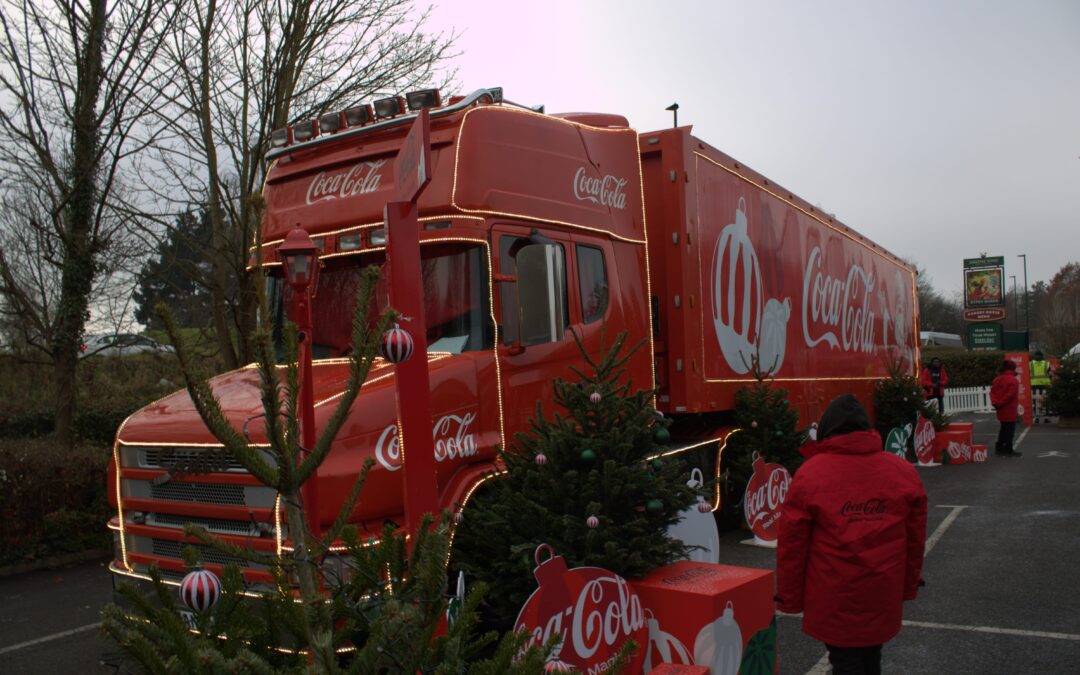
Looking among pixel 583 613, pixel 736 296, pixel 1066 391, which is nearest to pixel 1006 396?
pixel 1066 391

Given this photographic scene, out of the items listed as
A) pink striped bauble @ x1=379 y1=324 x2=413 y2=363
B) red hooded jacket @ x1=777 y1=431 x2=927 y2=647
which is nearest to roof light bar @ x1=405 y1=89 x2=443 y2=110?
pink striped bauble @ x1=379 y1=324 x2=413 y2=363

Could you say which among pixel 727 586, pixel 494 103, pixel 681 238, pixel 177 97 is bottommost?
pixel 727 586

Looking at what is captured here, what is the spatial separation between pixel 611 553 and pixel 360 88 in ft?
34.4

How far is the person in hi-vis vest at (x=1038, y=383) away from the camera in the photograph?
2553 centimetres

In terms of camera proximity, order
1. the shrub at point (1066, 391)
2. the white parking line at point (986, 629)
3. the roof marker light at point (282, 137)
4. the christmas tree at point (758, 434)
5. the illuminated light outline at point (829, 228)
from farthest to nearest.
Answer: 1. the shrub at point (1066, 391)
2. the christmas tree at point (758, 434)
3. the illuminated light outline at point (829, 228)
4. the roof marker light at point (282, 137)
5. the white parking line at point (986, 629)

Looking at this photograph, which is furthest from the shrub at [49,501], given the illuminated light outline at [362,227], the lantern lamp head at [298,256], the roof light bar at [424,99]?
the lantern lamp head at [298,256]

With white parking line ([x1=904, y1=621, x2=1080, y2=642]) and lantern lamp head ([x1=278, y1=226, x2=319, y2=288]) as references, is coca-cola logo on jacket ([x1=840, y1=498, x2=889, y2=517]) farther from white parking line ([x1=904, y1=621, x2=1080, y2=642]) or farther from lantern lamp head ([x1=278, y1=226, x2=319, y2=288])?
white parking line ([x1=904, y1=621, x2=1080, y2=642])

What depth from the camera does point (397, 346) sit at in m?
3.39

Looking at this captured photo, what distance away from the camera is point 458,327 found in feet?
18.7

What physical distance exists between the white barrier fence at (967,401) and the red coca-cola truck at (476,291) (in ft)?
84.8

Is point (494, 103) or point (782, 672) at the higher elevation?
point (494, 103)

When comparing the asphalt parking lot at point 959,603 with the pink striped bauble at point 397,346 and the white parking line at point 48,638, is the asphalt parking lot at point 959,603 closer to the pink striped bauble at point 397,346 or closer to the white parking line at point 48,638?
the white parking line at point 48,638

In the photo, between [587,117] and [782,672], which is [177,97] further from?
[782,672]

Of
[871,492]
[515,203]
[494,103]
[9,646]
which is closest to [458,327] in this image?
[515,203]
